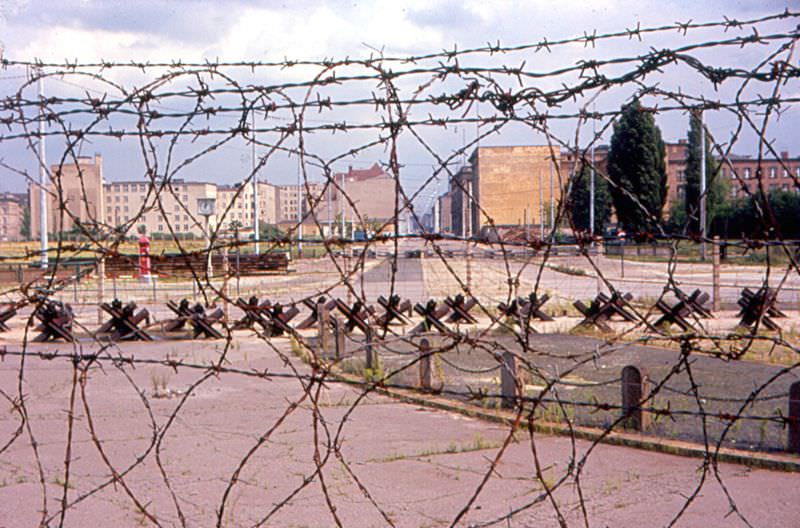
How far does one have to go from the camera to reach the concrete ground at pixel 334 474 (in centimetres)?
569

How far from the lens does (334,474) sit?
685 centimetres

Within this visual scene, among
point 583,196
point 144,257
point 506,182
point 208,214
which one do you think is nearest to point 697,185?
point 583,196

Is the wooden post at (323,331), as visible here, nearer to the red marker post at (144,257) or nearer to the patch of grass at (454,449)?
the red marker post at (144,257)

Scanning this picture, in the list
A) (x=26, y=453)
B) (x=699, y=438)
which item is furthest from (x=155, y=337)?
(x=699, y=438)

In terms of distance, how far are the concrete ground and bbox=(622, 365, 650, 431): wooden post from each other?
0.44 meters

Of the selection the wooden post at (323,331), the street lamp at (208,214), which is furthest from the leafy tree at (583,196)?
the wooden post at (323,331)

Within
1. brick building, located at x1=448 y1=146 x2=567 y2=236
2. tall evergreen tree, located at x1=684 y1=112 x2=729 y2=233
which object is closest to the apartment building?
brick building, located at x1=448 y1=146 x2=567 y2=236

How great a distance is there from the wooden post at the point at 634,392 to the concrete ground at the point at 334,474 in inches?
17.2

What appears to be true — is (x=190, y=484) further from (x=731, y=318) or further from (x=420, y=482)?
(x=731, y=318)

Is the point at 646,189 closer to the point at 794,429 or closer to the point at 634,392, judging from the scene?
the point at 634,392

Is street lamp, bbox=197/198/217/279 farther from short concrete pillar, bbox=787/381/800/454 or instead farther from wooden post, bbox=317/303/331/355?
short concrete pillar, bbox=787/381/800/454

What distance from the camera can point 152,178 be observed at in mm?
3834

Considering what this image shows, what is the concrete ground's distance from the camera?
5.69 metres

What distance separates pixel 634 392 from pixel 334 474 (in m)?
2.70
